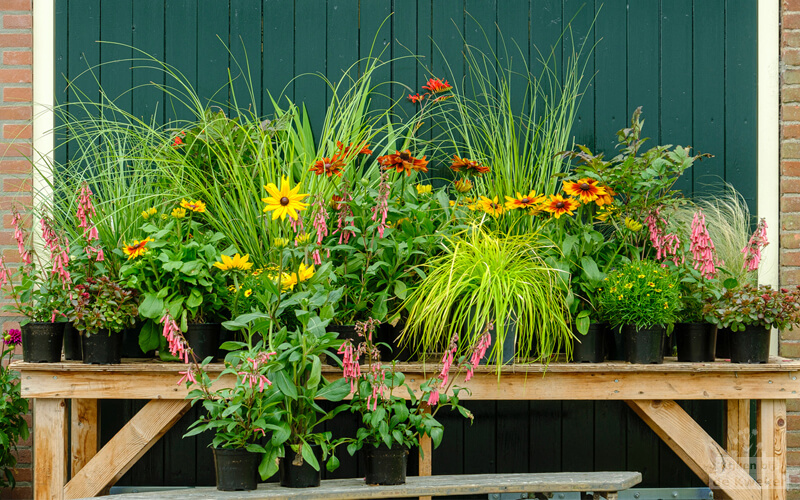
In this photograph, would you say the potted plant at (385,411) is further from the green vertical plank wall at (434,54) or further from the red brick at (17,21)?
the red brick at (17,21)

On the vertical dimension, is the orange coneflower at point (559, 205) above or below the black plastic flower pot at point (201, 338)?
above

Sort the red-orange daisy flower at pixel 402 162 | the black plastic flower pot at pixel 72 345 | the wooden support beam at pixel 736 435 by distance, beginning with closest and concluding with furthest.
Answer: the red-orange daisy flower at pixel 402 162, the black plastic flower pot at pixel 72 345, the wooden support beam at pixel 736 435

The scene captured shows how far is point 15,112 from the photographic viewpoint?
2861 mm

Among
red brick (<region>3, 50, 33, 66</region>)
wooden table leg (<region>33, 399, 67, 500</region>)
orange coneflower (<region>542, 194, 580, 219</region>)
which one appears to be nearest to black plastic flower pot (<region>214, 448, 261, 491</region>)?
wooden table leg (<region>33, 399, 67, 500</region>)

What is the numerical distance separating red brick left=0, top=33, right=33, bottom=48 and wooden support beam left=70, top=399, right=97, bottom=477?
5.01ft

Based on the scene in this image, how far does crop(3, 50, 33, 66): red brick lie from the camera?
286cm

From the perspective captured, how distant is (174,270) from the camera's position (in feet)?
7.20

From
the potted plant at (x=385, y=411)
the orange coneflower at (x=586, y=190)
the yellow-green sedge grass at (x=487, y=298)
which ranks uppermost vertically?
the orange coneflower at (x=586, y=190)

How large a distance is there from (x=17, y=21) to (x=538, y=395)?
2.61 meters

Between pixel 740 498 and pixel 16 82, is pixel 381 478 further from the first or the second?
pixel 16 82

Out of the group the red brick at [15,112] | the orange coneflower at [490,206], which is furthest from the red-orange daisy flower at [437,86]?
the red brick at [15,112]

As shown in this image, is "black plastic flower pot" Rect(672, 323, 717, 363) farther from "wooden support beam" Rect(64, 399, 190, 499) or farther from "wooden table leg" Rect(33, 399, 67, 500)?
"wooden table leg" Rect(33, 399, 67, 500)

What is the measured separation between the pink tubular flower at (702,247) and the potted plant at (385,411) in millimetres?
889

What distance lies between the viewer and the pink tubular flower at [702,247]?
2.31 meters
